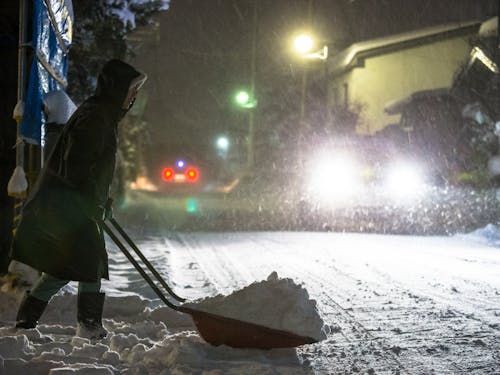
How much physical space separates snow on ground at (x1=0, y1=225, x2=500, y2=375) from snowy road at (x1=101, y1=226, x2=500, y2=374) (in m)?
0.01

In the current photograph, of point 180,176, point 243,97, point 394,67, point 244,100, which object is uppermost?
point 394,67

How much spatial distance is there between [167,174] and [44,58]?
2296cm

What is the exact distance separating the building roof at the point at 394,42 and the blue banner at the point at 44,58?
22429mm

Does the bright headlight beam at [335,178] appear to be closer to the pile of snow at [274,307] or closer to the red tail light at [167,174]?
the red tail light at [167,174]

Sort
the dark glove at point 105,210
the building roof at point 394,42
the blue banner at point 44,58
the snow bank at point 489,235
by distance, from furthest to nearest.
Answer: the building roof at point 394,42 → the snow bank at point 489,235 → the blue banner at point 44,58 → the dark glove at point 105,210

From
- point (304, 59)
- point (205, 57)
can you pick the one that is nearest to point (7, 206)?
point (304, 59)

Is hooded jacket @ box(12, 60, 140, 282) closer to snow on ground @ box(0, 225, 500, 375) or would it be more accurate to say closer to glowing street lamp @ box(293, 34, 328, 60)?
snow on ground @ box(0, 225, 500, 375)

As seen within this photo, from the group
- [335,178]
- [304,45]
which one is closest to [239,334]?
[304,45]

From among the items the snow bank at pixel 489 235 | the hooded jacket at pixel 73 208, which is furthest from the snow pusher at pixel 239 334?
the snow bank at pixel 489 235

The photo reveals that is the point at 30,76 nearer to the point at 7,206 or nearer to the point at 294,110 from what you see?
the point at 7,206

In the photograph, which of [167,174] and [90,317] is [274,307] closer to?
[90,317]

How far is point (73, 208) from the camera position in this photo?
3.88m

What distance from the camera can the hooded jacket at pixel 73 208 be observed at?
12.7ft

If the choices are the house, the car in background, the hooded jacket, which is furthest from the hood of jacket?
the car in background
